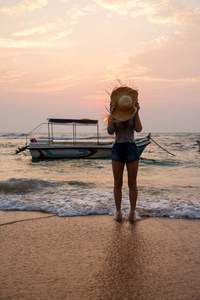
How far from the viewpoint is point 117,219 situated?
11.6 feet

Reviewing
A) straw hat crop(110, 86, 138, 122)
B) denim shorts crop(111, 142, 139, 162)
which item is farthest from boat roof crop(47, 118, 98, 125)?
denim shorts crop(111, 142, 139, 162)

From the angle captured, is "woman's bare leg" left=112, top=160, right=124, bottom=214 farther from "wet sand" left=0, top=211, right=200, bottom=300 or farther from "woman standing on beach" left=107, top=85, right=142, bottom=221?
"wet sand" left=0, top=211, right=200, bottom=300

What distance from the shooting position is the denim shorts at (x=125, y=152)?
3.44 meters

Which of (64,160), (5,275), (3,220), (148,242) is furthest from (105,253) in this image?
(64,160)

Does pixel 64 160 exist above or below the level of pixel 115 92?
below

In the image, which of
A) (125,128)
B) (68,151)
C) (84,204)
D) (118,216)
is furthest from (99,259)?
(68,151)

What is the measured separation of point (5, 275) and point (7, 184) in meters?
4.22

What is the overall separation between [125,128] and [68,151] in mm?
13301

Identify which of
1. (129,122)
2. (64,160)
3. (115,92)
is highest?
(115,92)

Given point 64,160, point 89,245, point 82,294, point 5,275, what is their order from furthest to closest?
point 64,160, point 89,245, point 5,275, point 82,294

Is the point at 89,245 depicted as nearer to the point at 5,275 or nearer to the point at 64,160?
the point at 5,275

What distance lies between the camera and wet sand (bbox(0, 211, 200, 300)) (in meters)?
1.78

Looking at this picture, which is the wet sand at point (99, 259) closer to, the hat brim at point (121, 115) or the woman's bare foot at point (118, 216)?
the woman's bare foot at point (118, 216)

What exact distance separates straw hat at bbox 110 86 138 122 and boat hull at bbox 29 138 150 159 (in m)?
13.0
